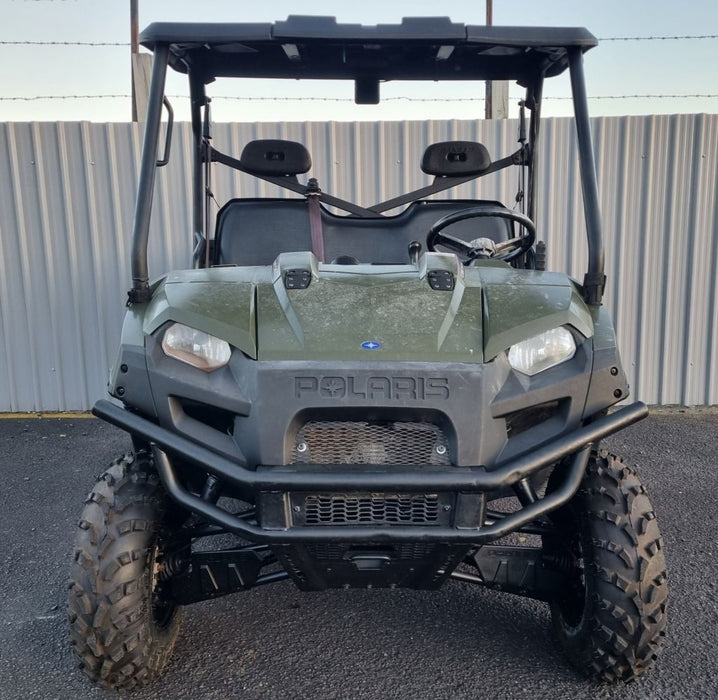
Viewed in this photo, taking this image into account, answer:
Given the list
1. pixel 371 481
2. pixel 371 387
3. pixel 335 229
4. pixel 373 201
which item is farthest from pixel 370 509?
pixel 373 201

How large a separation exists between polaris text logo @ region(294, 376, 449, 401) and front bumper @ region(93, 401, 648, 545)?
0.63 ft

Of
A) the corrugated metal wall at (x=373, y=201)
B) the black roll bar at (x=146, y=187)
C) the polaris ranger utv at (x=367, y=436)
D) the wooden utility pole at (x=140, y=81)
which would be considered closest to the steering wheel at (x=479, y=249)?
the polaris ranger utv at (x=367, y=436)

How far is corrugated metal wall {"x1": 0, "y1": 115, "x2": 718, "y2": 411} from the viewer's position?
5602 millimetres

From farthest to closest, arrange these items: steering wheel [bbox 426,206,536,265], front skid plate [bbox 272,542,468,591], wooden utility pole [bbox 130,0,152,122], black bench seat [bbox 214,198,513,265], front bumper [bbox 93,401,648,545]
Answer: wooden utility pole [bbox 130,0,152,122]
black bench seat [bbox 214,198,513,265]
steering wheel [bbox 426,206,536,265]
front skid plate [bbox 272,542,468,591]
front bumper [bbox 93,401,648,545]

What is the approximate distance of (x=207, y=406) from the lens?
6.26 feet

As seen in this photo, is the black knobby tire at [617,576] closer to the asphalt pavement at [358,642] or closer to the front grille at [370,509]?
the asphalt pavement at [358,642]

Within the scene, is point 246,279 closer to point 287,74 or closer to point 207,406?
point 207,406

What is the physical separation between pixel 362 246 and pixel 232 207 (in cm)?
65

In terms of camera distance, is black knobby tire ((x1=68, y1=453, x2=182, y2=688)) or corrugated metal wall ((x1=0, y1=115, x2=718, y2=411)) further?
corrugated metal wall ((x1=0, y1=115, x2=718, y2=411))

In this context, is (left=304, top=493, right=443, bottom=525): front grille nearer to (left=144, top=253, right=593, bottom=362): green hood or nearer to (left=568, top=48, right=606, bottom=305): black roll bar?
(left=144, top=253, right=593, bottom=362): green hood

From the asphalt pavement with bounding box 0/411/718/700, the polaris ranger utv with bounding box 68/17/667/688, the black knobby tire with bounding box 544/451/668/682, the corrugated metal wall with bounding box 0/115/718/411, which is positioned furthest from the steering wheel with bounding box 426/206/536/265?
the corrugated metal wall with bounding box 0/115/718/411

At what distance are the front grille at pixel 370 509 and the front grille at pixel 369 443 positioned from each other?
0.09 m

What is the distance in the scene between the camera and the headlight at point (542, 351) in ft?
6.26

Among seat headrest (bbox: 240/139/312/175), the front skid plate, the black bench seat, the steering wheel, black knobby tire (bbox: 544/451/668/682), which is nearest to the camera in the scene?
the front skid plate
